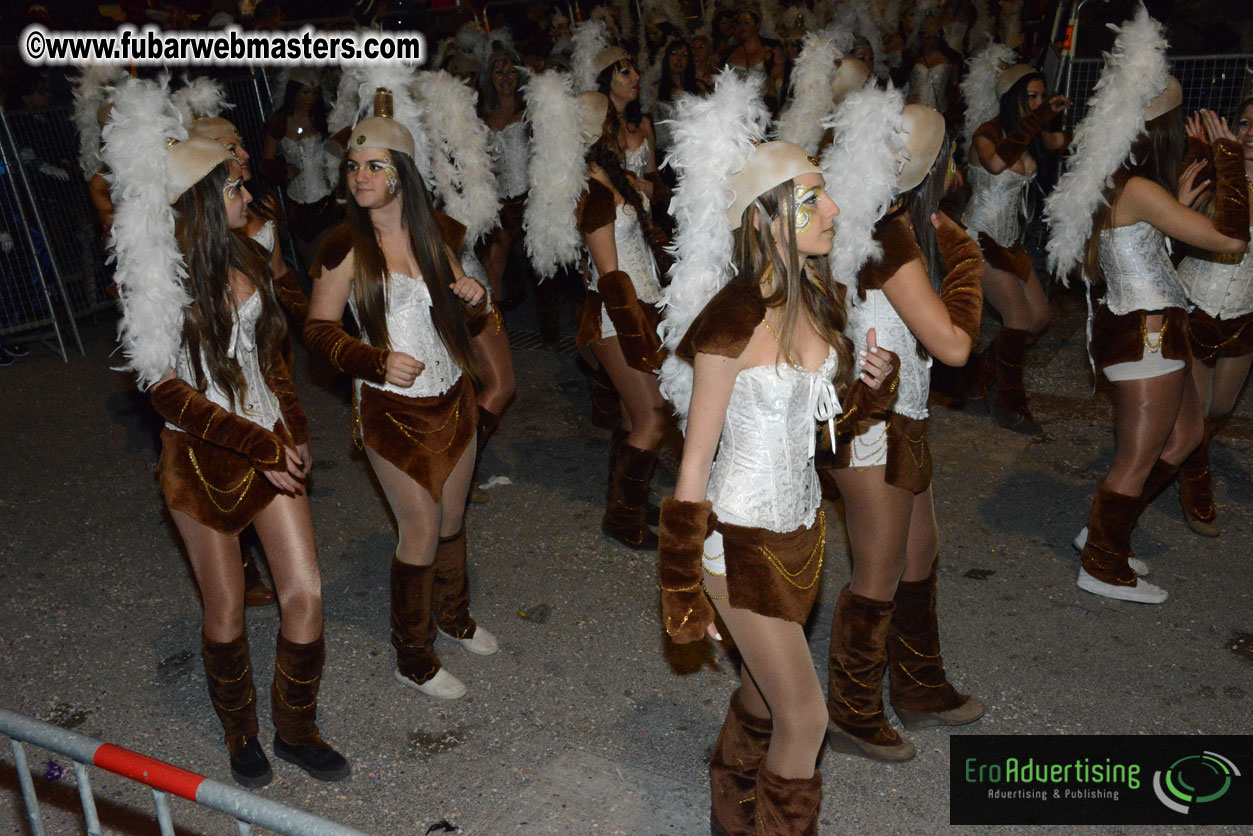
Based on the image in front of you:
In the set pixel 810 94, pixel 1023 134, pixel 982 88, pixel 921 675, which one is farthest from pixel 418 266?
pixel 982 88

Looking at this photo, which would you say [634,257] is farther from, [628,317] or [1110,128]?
[1110,128]

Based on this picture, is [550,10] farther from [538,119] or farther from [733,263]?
[733,263]

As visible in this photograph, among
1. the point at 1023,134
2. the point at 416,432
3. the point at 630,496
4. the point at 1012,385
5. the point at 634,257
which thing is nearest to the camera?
the point at 416,432

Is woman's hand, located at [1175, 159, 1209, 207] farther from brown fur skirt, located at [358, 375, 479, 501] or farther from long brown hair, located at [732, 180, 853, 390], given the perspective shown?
brown fur skirt, located at [358, 375, 479, 501]

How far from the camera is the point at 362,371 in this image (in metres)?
3.72

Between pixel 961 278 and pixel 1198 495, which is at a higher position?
pixel 961 278

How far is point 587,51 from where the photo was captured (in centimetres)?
683

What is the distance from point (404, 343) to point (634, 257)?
63.1 inches

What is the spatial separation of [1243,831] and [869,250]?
6.93 ft

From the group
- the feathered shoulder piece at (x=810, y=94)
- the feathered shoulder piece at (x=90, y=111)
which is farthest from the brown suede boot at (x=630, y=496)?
the feathered shoulder piece at (x=90, y=111)

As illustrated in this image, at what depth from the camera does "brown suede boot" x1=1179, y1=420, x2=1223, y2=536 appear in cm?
516

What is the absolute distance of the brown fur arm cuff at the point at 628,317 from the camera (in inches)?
195

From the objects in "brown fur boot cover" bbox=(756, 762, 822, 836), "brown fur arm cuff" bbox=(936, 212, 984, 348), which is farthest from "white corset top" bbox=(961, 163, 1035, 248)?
"brown fur boot cover" bbox=(756, 762, 822, 836)

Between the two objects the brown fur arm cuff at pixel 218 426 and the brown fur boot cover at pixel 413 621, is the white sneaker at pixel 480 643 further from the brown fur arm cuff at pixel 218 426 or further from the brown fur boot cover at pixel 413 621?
the brown fur arm cuff at pixel 218 426
